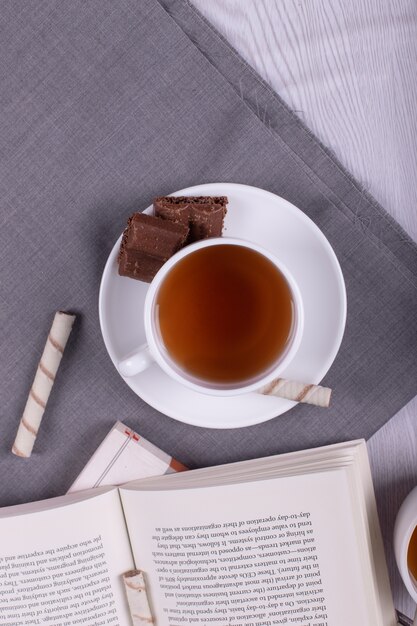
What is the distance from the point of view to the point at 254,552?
3.00 feet

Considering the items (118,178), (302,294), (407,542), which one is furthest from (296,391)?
(118,178)

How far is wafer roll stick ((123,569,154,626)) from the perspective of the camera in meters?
0.92

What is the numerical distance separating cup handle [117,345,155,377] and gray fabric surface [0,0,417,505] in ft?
0.40

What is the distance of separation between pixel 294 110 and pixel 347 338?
0.32 meters

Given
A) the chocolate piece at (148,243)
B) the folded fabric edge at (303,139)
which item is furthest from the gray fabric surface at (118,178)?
the chocolate piece at (148,243)

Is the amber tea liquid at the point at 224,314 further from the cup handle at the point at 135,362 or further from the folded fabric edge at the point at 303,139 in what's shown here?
the folded fabric edge at the point at 303,139

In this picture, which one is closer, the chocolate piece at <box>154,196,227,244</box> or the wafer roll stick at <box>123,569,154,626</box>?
the chocolate piece at <box>154,196,227,244</box>

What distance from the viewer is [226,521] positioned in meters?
0.91

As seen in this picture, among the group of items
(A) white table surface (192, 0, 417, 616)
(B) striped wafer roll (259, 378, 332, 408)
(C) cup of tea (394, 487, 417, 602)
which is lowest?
(C) cup of tea (394, 487, 417, 602)

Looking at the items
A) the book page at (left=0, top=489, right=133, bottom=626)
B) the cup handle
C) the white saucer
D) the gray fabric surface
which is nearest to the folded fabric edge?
the gray fabric surface

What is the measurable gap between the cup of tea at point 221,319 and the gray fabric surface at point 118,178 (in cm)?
12

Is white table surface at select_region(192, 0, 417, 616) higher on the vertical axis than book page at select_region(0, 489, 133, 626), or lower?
higher

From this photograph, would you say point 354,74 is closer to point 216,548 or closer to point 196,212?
point 196,212

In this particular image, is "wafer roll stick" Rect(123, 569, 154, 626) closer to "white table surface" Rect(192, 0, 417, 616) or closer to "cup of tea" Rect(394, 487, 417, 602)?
"cup of tea" Rect(394, 487, 417, 602)
